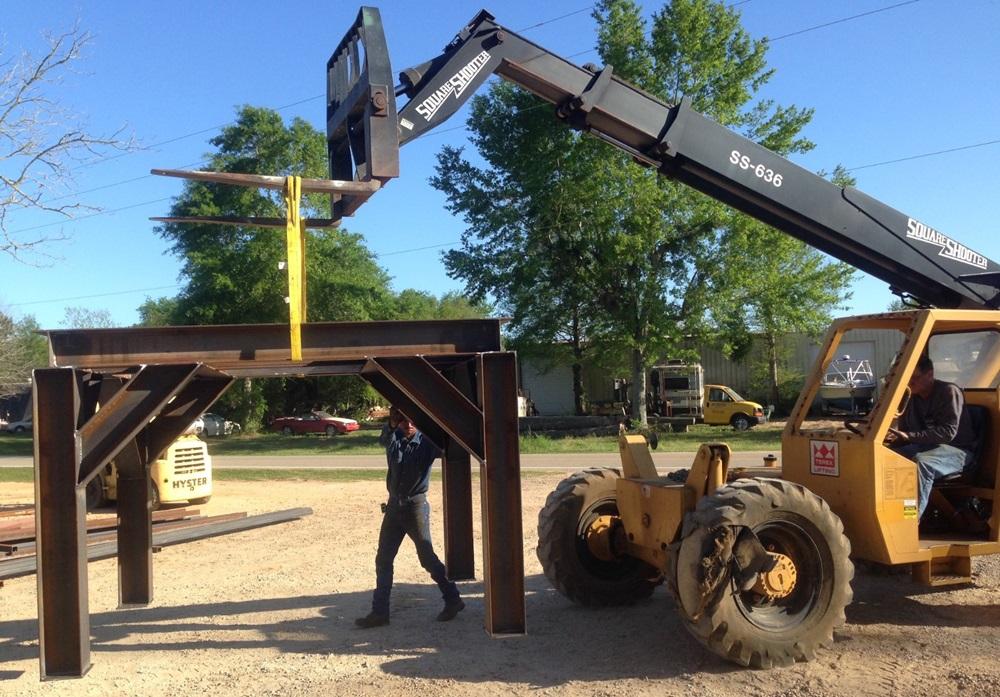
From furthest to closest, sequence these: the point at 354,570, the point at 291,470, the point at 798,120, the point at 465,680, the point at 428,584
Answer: the point at 798,120
the point at 291,470
the point at 354,570
the point at 428,584
the point at 465,680

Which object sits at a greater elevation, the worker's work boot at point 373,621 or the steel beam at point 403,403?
the steel beam at point 403,403

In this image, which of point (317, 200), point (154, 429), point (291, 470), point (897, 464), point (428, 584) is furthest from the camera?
point (317, 200)

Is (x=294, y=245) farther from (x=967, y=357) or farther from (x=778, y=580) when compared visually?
(x=967, y=357)

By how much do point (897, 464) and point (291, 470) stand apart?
60.5 feet

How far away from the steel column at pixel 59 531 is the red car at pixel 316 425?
36.8 meters

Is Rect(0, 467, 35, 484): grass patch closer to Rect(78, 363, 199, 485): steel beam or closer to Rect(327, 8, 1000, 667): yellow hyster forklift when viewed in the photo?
Rect(78, 363, 199, 485): steel beam

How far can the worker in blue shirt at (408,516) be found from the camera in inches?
286

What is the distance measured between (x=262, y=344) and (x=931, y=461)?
4.85m

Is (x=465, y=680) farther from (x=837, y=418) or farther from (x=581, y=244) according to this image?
(x=581, y=244)

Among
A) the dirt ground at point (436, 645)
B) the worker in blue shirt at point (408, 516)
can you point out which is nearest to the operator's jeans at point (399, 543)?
the worker in blue shirt at point (408, 516)

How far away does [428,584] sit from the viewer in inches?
346

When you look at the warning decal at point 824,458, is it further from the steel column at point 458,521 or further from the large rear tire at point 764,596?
the steel column at point 458,521

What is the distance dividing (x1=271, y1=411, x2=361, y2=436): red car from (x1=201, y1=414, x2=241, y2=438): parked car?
2.59 metres

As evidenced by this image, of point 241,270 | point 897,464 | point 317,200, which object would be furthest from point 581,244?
point 897,464
